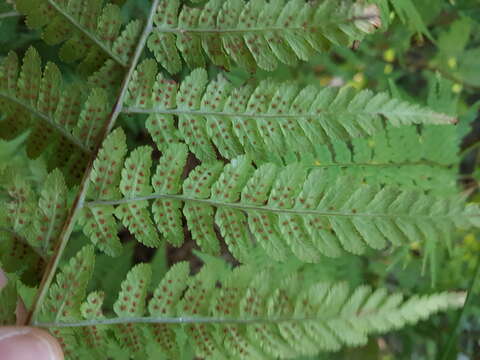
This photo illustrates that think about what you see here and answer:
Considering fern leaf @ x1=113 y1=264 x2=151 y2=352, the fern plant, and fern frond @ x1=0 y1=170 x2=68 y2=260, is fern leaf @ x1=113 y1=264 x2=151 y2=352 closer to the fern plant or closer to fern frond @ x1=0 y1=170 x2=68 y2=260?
the fern plant

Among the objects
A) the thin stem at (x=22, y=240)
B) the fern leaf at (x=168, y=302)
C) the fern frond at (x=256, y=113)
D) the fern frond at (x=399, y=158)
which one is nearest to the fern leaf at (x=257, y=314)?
the fern leaf at (x=168, y=302)

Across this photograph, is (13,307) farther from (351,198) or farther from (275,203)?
(351,198)

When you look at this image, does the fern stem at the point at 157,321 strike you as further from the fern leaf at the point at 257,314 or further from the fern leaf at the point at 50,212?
the fern leaf at the point at 50,212

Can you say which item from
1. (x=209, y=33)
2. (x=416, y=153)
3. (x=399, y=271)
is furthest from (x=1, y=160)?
(x=399, y=271)

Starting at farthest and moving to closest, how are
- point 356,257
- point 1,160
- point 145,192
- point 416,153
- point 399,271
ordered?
1. point 399,271
2. point 356,257
3. point 1,160
4. point 416,153
5. point 145,192

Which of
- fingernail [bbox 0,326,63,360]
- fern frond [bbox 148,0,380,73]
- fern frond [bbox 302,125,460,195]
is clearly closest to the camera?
fingernail [bbox 0,326,63,360]

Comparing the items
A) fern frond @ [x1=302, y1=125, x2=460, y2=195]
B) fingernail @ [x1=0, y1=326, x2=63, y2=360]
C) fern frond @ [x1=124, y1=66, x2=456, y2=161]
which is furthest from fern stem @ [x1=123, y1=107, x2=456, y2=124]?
fingernail @ [x1=0, y1=326, x2=63, y2=360]

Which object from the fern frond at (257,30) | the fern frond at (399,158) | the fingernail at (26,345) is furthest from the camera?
the fern frond at (399,158)
